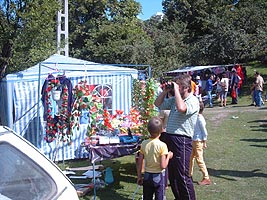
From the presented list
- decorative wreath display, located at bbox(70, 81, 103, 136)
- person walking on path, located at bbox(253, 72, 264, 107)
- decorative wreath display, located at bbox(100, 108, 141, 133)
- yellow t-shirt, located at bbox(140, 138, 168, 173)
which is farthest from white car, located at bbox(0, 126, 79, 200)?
person walking on path, located at bbox(253, 72, 264, 107)

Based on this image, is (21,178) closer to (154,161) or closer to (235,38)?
(154,161)

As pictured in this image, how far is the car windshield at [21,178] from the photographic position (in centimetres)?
211

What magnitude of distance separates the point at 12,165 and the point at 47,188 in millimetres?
244

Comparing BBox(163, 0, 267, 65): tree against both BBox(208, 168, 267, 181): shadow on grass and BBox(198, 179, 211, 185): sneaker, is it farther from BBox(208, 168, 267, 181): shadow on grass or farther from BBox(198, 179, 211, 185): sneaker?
BBox(198, 179, 211, 185): sneaker

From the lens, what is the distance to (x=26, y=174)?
221 centimetres

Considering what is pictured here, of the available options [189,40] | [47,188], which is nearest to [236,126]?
[47,188]

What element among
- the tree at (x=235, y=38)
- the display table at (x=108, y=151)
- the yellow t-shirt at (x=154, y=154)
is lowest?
the display table at (x=108, y=151)

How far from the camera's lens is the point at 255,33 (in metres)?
27.2

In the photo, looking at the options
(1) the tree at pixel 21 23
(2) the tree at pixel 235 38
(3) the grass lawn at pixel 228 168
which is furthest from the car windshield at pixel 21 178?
(2) the tree at pixel 235 38

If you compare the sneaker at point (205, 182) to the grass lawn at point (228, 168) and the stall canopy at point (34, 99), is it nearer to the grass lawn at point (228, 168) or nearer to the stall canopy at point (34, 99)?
the grass lawn at point (228, 168)

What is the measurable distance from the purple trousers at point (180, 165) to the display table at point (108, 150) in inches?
60.6

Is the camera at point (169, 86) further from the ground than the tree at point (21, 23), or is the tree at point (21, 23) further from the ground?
the tree at point (21, 23)

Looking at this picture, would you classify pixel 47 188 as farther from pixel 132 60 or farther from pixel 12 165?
pixel 132 60

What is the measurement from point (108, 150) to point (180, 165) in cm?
174
